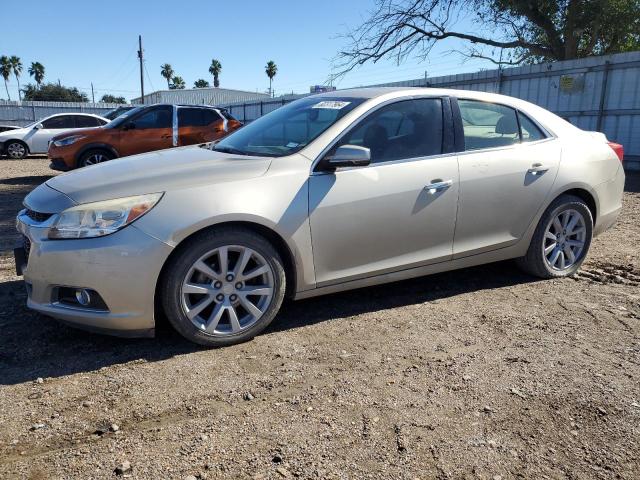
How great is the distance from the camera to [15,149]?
18203 millimetres

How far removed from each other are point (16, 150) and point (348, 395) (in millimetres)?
18825

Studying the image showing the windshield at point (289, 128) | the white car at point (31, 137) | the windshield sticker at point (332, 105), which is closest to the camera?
the windshield at point (289, 128)

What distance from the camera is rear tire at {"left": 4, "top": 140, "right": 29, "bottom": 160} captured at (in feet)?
59.4

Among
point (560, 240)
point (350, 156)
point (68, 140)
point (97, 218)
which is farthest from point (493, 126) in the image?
point (68, 140)

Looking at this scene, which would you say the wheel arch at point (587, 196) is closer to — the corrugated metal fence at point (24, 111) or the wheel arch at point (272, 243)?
the wheel arch at point (272, 243)

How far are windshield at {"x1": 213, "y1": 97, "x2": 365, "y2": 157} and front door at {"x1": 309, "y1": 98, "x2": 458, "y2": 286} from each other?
9.4 inches

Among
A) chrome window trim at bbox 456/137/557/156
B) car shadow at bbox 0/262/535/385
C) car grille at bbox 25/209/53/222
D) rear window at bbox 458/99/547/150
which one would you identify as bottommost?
car shadow at bbox 0/262/535/385

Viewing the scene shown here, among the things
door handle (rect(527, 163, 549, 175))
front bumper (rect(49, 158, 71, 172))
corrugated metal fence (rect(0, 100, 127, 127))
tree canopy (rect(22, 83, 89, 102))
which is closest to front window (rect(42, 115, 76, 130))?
front bumper (rect(49, 158, 71, 172))

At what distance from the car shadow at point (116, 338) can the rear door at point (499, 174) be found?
56 centimetres

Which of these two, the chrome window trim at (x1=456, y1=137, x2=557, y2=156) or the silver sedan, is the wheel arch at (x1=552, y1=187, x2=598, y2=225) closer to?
the silver sedan

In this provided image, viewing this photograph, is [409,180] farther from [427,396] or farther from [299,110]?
[427,396]

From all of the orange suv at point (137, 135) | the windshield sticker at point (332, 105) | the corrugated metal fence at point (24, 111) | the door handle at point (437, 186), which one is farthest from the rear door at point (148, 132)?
the corrugated metal fence at point (24, 111)

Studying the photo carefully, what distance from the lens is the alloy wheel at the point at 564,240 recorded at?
466cm

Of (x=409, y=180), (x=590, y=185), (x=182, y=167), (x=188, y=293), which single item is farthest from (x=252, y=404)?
(x=590, y=185)
